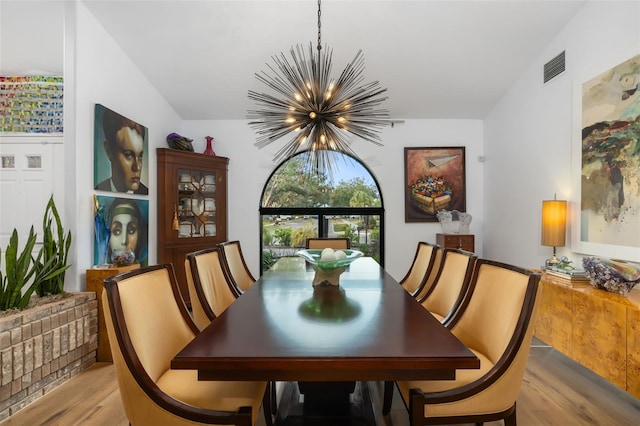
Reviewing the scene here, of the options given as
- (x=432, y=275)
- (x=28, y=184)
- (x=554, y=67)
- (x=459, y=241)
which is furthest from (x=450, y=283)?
(x=28, y=184)

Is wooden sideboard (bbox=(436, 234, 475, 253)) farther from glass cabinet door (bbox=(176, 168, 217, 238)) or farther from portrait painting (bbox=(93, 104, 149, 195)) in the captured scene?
portrait painting (bbox=(93, 104, 149, 195))

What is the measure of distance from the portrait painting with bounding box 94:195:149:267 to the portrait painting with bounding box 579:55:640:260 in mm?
4060

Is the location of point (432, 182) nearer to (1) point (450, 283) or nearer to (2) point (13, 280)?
(1) point (450, 283)

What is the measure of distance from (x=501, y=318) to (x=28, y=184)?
14.5 feet

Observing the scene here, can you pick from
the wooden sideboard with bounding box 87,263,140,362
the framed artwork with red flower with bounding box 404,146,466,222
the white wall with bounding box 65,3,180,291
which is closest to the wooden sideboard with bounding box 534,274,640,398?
the framed artwork with red flower with bounding box 404,146,466,222

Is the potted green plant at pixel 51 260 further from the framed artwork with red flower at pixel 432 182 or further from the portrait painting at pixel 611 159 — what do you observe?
the portrait painting at pixel 611 159

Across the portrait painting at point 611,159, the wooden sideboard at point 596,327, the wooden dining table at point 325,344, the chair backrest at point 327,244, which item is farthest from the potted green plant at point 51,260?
the portrait painting at point 611,159

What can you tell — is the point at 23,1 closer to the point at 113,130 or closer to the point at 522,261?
the point at 113,130

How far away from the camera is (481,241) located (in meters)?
5.16

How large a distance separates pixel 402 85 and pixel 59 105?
392 centimetres

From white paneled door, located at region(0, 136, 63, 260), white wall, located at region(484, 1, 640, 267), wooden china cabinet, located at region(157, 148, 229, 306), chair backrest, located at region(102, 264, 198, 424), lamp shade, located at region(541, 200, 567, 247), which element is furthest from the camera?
wooden china cabinet, located at region(157, 148, 229, 306)

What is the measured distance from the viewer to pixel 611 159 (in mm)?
2756

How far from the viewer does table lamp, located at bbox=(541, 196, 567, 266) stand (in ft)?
10.6

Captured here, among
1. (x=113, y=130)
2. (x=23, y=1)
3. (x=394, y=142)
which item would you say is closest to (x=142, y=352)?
(x=113, y=130)
